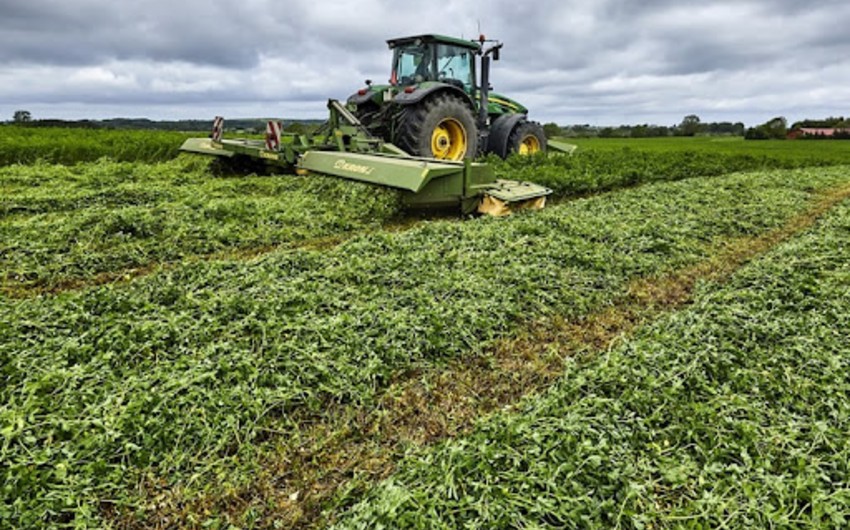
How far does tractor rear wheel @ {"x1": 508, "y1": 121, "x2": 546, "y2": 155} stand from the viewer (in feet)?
36.9

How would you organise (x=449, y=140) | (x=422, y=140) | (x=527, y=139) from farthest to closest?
(x=527, y=139) → (x=449, y=140) → (x=422, y=140)

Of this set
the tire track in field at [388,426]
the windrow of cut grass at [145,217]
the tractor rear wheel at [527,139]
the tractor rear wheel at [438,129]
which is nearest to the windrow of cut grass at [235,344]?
the tire track in field at [388,426]

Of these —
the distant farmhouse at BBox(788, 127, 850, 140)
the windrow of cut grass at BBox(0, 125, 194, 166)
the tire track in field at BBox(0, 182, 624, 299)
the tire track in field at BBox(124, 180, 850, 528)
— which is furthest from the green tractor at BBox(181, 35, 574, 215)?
the distant farmhouse at BBox(788, 127, 850, 140)

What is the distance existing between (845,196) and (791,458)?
1034cm

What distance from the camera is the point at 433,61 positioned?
955 cm

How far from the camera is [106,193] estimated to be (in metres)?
7.05

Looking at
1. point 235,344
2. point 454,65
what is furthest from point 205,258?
point 454,65

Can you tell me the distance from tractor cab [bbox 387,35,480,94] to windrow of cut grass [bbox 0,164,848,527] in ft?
16.9

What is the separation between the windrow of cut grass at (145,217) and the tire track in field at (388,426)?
10.0ft

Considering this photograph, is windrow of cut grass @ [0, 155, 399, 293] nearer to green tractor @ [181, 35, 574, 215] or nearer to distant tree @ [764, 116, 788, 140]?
green tractor @ [181, 35, 574, 215]

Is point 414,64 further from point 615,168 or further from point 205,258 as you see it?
point 205,258

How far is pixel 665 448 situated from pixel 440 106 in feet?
22.8

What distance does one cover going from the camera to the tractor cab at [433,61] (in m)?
9.54

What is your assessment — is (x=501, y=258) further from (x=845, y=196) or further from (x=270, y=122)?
(x=845, y=196)
